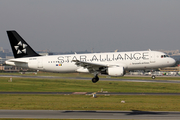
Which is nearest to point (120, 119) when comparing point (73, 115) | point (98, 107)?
point (73, 115)

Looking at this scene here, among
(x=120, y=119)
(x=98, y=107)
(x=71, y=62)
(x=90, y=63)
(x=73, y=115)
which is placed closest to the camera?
(x=120, y=119)

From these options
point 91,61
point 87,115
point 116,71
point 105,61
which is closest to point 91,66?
point 91,61

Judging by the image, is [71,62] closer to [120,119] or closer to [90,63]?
[90,63]

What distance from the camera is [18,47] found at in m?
47.8

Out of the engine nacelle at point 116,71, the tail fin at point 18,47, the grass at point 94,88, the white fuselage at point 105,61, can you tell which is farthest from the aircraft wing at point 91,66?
the tail fin at point 18,47

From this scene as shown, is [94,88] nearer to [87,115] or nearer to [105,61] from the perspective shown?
[105,61]

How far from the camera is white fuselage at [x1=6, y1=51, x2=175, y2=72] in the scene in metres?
44.0

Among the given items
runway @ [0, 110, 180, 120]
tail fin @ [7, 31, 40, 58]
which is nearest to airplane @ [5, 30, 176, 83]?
tail fin @ [7, 31, 40, 58]

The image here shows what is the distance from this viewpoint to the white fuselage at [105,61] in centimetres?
4400

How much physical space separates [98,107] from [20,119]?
963cm

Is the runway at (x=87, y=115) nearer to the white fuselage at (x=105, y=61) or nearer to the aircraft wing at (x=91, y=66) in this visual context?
the aircraft wing at (x=91, y=66)

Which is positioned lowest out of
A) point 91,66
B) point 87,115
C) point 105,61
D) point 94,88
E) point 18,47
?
point 87,115

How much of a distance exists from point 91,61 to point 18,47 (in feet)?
45.3

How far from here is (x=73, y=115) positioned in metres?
23.0
